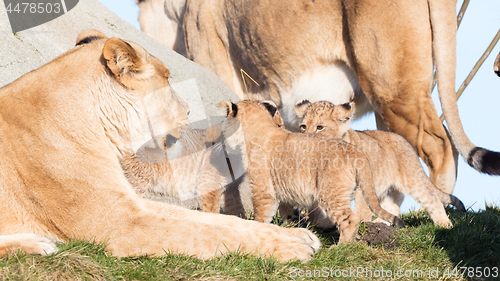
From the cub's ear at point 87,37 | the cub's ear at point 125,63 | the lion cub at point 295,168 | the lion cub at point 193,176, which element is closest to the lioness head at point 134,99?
the cub's ear at point 125,63

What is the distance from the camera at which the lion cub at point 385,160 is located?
3.72 m

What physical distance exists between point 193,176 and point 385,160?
4.90 feet

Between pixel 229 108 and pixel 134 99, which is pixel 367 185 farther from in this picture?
pixel 134 99

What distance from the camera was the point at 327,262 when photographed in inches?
109

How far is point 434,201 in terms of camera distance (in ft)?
12.1

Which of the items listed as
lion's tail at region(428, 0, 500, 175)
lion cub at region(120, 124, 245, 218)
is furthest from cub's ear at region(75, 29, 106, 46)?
lion's tail at region(428, 0, 500, 175)

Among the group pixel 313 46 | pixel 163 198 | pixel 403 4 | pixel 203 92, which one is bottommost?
pixel 163 198

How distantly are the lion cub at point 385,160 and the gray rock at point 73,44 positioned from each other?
1136 mm

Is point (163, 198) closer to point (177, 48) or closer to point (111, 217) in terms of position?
point (111, 217)

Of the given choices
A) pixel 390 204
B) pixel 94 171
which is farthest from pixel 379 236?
pixel 94 171

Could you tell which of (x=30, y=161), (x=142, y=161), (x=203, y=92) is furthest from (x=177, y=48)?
(x=30, y=161)

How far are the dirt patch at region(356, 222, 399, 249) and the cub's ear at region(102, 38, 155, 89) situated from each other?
1.74 m

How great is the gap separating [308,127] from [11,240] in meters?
2.41

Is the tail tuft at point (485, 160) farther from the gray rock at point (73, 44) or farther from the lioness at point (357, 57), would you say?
the gray rock at point (73, 44)
